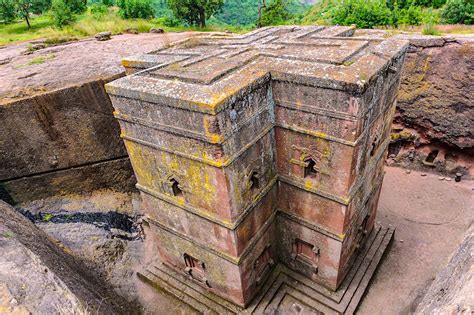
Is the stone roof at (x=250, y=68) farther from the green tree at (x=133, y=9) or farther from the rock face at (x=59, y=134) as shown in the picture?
the green tree at (x=133, y=9)

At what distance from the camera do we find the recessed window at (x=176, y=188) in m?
6.97

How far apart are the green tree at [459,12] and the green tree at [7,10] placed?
951 inches

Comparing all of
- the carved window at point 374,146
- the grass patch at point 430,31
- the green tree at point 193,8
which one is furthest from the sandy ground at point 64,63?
the grass patch at point 430,31

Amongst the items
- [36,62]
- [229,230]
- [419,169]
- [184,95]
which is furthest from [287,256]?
[36,62]

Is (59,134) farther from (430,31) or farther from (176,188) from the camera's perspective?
(430,31)

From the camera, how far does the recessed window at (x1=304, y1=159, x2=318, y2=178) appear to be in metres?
6.87

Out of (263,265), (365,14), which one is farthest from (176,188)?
(365,14)

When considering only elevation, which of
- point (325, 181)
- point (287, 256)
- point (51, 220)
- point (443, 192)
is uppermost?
point (325, 181)

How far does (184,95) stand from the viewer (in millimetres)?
5465

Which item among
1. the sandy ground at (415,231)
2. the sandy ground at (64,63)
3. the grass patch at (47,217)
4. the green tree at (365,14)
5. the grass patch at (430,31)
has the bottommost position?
the sandy ground at (415,231)

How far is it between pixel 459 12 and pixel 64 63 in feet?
62.5

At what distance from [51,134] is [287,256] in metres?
7.90

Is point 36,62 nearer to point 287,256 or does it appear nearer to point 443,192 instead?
point 287,256

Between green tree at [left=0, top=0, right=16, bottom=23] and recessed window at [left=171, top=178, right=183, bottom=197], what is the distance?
1841cm
